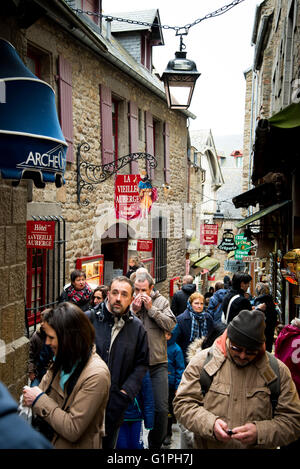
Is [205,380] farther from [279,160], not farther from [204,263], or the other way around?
[204,263]

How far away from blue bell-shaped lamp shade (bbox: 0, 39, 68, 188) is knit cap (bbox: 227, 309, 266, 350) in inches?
80.4

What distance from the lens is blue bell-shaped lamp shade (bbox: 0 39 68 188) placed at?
3656 mm

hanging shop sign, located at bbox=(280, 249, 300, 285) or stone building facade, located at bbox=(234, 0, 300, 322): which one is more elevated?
stone building facade, located at bbox=(234, 0, 300, 322)

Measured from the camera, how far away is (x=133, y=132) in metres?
12.3

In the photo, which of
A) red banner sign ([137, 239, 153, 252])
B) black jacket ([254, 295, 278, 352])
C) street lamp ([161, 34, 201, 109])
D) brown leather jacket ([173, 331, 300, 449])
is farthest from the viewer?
red banner sign ([137, 239, 153, 252])

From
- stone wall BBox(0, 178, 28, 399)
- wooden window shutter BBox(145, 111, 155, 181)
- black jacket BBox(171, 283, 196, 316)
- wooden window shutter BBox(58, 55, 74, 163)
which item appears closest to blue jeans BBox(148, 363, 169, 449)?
stone wall BBox(0, 178, 28, 399)

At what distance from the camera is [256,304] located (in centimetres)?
629

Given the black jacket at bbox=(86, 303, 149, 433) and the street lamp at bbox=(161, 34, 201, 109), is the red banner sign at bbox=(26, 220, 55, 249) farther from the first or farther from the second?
the black jacket at bbox=(86, 303, 149, 433)

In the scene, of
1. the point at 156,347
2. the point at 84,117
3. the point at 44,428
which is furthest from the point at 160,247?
the point at 44,428

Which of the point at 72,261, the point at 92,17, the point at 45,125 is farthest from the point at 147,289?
the point at 92,17

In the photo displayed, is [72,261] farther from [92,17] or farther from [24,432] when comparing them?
[24,432]

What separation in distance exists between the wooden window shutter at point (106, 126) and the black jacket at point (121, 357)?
24.5 ft

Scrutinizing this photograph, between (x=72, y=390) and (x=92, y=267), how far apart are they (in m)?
7.66

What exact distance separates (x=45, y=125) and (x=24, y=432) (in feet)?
11.2
